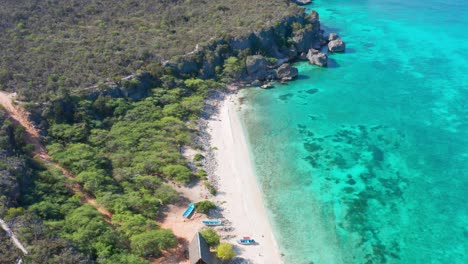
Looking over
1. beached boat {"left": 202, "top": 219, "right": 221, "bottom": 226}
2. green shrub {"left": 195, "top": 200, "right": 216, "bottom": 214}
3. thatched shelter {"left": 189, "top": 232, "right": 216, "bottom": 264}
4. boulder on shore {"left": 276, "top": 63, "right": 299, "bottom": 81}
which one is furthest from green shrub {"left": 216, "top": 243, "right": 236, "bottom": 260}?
boulder on shore {"left": 276, "top": 63, "right": 299, "bottom": 81}

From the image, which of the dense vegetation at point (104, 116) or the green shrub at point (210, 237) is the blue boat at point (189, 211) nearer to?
the dense vegetation at point (104, 116)

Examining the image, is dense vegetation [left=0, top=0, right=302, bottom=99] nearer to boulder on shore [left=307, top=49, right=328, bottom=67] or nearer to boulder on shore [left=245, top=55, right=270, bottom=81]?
boulder on shore [left=245, top=55, right=270, bottom=81]

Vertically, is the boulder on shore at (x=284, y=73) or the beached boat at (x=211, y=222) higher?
the boulder on shore at (x=284, y=73)

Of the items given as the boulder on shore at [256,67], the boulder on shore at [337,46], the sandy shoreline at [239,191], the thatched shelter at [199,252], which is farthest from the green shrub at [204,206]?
the boulder on shore at [337,46]

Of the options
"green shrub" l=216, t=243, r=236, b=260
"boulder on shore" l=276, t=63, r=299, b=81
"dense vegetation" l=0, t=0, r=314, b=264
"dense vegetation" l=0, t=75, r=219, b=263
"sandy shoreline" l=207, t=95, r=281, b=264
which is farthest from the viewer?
"boulder on shore" l=276, t=63, r=299, b=81

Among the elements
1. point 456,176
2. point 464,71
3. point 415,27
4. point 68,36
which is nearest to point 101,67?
point 68,36

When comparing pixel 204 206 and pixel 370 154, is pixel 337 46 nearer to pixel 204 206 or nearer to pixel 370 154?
pixel 370 154

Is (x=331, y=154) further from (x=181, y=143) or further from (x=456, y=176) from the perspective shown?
(x=181, y=143)

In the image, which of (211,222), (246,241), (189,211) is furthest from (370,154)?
(189,211)
